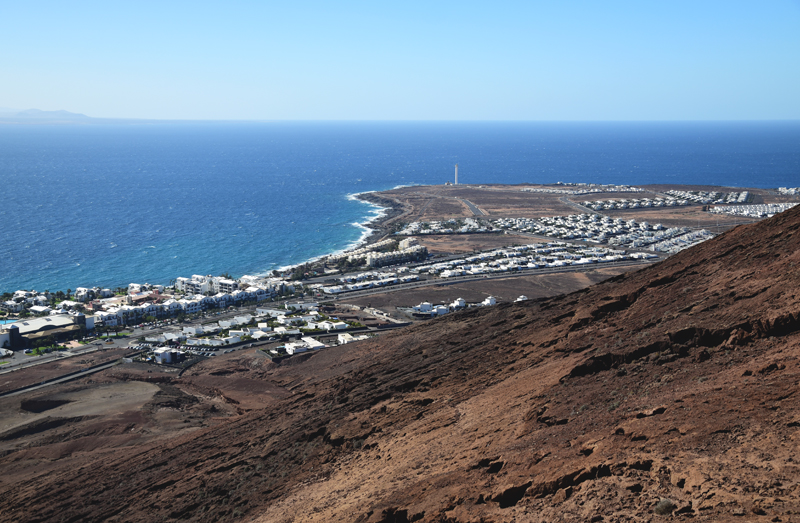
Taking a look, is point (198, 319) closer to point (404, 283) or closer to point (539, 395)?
point (404, 283)

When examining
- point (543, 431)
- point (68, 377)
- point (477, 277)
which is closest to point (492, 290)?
point (477, 277)

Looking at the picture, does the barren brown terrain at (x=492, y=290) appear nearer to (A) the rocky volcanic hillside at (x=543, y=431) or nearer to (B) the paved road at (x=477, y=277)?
(B) the paved road at (x=477, y=277)

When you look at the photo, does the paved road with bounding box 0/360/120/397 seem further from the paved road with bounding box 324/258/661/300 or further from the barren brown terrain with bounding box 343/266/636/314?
the paved road with bounding box 324/258/661/300

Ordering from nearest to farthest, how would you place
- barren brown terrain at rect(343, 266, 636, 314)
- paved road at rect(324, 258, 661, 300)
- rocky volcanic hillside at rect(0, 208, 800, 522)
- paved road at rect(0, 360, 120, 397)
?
1. rocky volcanic hillside at rect(0, 208, 800, 522)
2. paved road at rect(0, 360, 120, 397)
3. barren brown terrain at rect(343, 266, 636, 314)
4. paved road at rect(324, 258, 661, 300)

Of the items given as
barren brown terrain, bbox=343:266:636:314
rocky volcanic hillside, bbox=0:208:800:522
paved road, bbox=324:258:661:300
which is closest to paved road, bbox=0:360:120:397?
rocky volcanic hillside, bbox=0:208:800:522

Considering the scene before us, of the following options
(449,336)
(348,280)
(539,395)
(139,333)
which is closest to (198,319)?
(139,333)

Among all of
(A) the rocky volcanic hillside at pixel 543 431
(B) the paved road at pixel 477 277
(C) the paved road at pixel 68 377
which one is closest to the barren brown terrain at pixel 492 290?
(B) the paved road at pixel 477 277

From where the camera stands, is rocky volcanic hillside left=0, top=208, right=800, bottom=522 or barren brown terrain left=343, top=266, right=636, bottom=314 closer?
rocky volcanic hillside left=0, top=208, right=800, bottom=522

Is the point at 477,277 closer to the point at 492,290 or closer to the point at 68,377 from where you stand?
the point at 492,290
